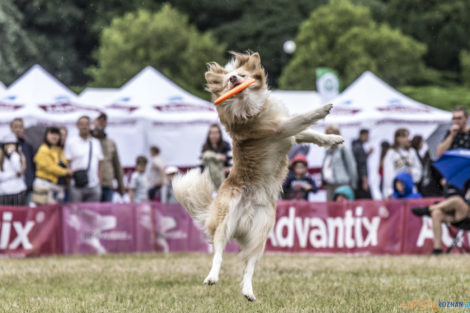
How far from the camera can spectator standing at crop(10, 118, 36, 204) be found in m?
11.2

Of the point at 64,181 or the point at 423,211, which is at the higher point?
the point at 64,181

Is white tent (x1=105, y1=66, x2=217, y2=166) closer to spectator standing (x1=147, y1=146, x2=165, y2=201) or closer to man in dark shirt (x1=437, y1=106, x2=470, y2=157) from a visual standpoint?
spectator standing (x1=147, y1=146, x2=165, y2=201)

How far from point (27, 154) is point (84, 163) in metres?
0.89

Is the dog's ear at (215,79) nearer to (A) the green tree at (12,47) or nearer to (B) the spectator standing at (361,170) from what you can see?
(B) the spectator standing at (361,170)

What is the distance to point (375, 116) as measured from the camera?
1555 centimetres

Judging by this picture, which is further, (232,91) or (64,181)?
(64,181)

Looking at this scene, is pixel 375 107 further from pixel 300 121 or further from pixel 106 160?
pixel 300 121

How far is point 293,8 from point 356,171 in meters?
35.7

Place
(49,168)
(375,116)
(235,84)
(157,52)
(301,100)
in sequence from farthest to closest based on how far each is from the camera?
(157,52) < (301,100) < (375,116) < (49,168) < (235,84)

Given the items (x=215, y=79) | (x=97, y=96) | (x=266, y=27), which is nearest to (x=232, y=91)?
(x=215, y=79)

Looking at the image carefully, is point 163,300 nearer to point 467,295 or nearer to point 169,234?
point 467,295

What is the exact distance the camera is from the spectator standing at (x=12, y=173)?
430 inches

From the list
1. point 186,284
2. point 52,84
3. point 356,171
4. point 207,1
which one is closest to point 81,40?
point 207,1

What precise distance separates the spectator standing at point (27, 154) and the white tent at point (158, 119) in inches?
183
